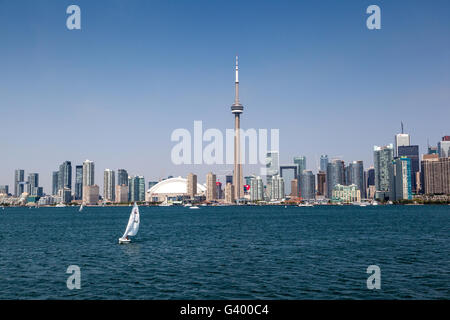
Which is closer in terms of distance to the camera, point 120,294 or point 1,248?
point 120,294

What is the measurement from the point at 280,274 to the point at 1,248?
46348mm

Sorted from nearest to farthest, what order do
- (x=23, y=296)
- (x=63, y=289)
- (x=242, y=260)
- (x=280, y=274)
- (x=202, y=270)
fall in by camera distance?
(x=23, y=296)
(x=63, y=289)
(x=280, y=274)
(x=202, y=270)
(x=242, y=260)

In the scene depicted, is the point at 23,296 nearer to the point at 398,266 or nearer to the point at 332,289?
the point at 332,289

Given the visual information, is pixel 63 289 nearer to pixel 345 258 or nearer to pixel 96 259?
pixel 96 259

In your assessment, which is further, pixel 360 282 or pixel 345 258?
pixel 345 258

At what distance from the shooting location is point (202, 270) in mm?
39406

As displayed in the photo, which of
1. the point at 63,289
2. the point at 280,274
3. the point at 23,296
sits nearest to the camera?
the point at 23,296

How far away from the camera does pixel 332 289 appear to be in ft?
101
